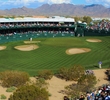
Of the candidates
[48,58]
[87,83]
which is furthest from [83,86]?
[48,58]

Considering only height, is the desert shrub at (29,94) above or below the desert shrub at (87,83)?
above

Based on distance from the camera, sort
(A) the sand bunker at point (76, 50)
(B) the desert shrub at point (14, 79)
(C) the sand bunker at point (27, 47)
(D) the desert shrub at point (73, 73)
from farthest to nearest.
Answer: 1. (C) the sand bunker at point (27, 47)
2. (A) the sand bunker at point (76, 50)
3. (D) the desert shrub at point (73, 73)
4. (B) the desert shrub at point (14, 79)

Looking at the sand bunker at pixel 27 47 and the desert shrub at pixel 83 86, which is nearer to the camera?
the desert shrub at pixel 83 86

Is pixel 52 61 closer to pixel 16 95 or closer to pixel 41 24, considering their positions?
pixel 16 95

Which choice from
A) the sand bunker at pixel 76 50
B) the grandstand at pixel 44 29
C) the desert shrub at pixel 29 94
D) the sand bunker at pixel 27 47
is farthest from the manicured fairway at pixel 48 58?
the grandstand at pixel 44 29

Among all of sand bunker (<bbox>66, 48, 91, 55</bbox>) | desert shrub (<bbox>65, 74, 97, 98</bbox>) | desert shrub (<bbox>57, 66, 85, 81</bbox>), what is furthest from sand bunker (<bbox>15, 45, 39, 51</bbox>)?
desert shrub (<bbox>65, 74, 97, 98</bbox>)

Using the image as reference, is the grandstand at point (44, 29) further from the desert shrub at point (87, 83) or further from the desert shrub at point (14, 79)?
the desert shrub at point (87, 83)

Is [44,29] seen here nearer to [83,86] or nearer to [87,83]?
[87,83]

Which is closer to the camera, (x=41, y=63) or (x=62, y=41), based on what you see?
(x=41, y=63)

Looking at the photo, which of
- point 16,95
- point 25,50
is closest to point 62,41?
point 25,50

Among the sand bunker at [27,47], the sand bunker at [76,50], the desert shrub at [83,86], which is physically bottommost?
the desert shrub at [83,86]

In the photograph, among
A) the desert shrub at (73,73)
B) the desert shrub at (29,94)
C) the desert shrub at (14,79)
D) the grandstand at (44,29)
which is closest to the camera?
the desert shrub at (29,94)

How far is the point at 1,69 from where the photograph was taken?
40.0m

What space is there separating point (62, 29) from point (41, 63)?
141ft
